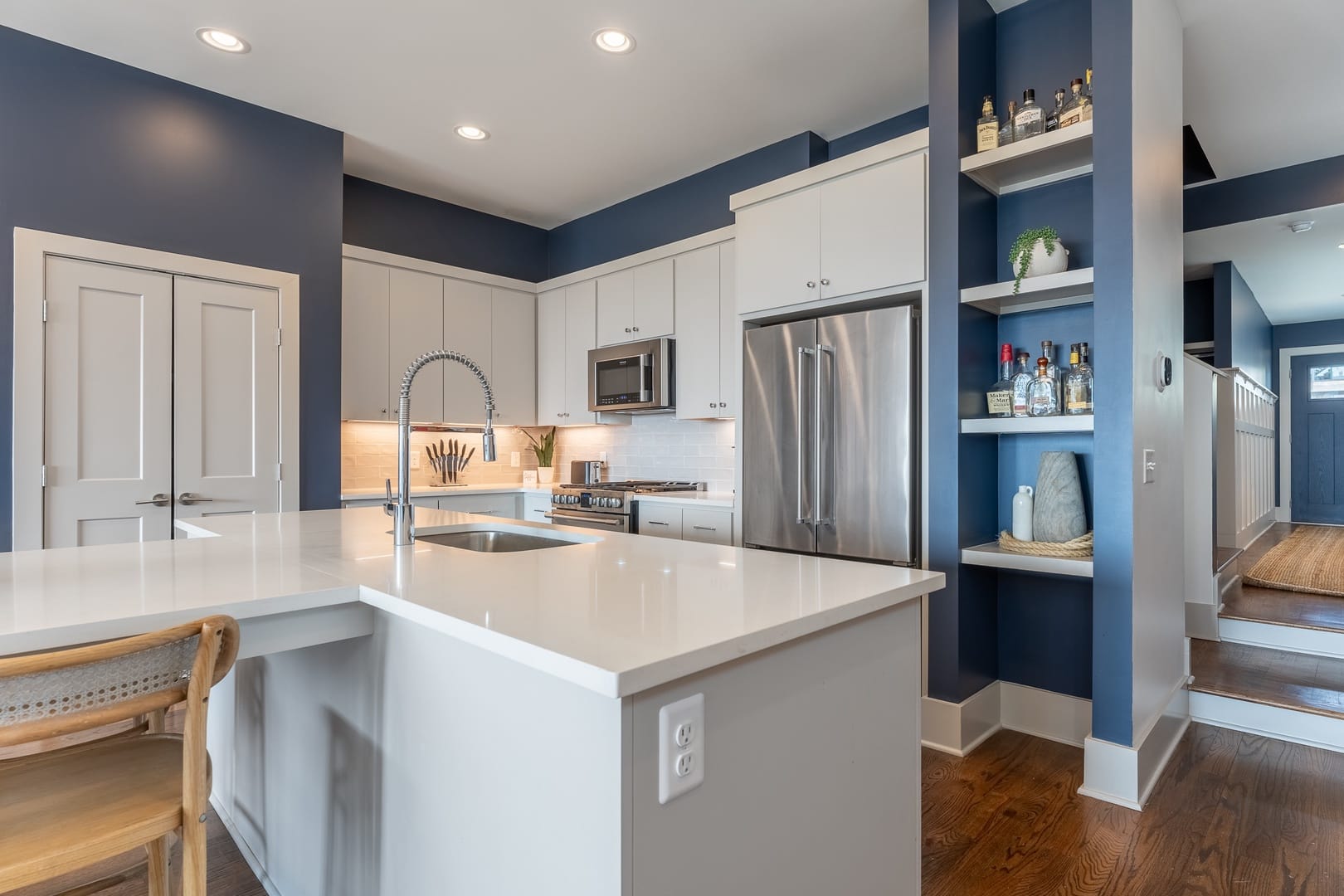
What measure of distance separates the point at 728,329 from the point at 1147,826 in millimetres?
2871

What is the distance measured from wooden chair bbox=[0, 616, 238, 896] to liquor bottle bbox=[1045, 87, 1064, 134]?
3.01 m

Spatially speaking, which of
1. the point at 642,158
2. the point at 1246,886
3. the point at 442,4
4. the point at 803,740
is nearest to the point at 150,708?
the point at 803,740

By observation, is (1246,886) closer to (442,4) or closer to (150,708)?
(150,708)

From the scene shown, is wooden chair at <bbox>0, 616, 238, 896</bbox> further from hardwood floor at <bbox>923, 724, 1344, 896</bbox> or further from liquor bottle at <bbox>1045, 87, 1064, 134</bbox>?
liquor bottle at <bbox>1045, 87, 1064, 134</bbox>

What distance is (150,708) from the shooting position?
1.07 m

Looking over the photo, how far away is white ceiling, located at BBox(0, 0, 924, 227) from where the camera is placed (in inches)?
112

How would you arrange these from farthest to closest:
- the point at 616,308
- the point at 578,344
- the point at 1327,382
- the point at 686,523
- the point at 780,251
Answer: the point at 1327,382 < the point at 578,344 < the point at 616,308 < the point at 686,523 < the point at 780,251

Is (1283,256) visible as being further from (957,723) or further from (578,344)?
(578,344)

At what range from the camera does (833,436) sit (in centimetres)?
309

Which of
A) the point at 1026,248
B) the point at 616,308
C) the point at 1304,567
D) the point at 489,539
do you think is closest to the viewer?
the point at 489,539

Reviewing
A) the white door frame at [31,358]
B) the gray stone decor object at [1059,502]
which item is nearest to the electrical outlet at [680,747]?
the gray stone decor object at [1059,502]

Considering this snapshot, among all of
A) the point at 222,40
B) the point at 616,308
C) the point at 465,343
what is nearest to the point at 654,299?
the point at 616,308

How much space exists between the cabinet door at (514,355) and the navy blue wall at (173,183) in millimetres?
1261

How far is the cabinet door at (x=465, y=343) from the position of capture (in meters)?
4.71
